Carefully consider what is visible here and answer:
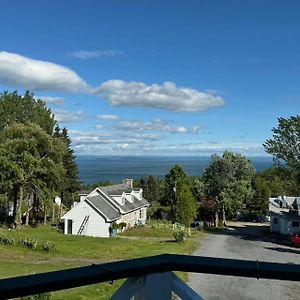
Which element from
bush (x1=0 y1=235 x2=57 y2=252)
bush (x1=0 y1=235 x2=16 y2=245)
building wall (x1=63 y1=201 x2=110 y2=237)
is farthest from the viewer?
building wall (x1=63 y1=201 x2=110 y2=237)

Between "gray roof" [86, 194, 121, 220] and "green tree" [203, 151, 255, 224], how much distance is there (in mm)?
19157

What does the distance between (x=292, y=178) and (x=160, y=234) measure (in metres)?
12.6

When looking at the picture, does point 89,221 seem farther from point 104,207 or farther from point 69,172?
point 69,172

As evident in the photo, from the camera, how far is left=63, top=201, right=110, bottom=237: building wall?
38.2 meters

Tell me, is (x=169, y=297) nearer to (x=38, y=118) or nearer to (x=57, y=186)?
(x=57, y=186)

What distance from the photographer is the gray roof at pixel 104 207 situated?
3869 cm

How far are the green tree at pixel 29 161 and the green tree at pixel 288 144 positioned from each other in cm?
1918

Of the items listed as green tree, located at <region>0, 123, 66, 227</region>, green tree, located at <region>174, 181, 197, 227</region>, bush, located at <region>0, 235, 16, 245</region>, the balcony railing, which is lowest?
bush, located at <region>0, 235, 16, 245</region>

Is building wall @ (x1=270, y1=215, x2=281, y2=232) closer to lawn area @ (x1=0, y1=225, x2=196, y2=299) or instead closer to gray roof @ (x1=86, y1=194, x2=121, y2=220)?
lawn area @ (x1=0, y1=225, x2=196, y2=299)

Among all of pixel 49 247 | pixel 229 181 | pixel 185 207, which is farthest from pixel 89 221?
pixel 229 181

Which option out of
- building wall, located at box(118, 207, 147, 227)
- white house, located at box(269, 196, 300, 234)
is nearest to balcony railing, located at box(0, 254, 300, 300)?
building wall, located at box(118, 207, 147, 227)

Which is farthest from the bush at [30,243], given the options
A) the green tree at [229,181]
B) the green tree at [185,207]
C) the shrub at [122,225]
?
the green tree at [229,181]

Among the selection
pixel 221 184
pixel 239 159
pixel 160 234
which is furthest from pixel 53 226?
pixel 239 159

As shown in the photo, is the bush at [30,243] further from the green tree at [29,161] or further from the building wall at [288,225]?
the building wall at [288,225]
